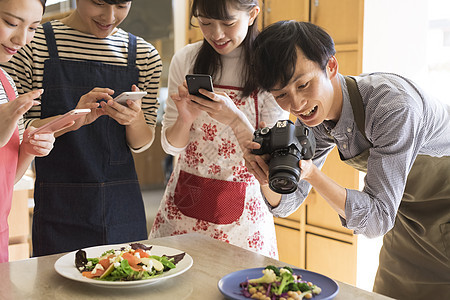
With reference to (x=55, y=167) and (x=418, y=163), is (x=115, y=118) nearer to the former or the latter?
(x=55, y=167)

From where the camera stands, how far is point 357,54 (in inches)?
102

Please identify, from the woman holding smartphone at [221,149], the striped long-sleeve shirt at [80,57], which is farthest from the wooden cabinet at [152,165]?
the woman holding smartphone at [221,149]

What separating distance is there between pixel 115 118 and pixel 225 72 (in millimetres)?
400

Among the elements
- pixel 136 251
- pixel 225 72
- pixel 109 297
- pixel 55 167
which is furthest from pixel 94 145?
pixel 109 297

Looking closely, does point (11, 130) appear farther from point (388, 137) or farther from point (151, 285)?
point (388, 137)

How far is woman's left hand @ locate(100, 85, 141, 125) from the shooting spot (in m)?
1.71

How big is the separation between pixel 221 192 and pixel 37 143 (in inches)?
23.7

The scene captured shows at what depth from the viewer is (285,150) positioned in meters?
1.24

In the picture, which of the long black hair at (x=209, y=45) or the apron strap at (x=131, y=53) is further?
the apron strap at (x=131, y=53)

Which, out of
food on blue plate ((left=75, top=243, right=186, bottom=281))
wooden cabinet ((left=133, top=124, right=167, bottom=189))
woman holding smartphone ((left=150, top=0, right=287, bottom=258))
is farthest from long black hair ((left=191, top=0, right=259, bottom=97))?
wooden cabinet ((left=133, top=124, right=167, bottom=189))

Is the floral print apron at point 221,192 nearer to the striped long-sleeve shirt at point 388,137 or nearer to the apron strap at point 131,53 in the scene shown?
the apron strap at point 131,53

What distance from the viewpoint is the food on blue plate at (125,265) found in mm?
1137

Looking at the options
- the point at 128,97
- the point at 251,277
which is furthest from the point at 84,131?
the point at 251,277

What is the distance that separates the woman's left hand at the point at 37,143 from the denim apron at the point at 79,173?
24 centimetres
